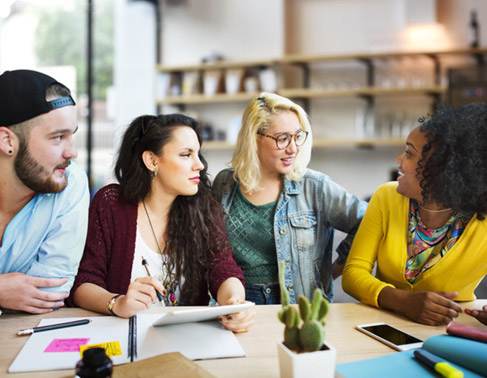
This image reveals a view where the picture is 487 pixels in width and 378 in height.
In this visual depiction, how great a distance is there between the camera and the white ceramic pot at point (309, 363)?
0.84 metres

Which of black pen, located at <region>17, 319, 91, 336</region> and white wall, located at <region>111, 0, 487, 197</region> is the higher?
white wall, located at <region>111, 0, 487, 197</region>

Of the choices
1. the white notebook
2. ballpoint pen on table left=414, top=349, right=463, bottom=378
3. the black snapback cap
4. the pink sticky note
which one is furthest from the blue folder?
the black snapback cap

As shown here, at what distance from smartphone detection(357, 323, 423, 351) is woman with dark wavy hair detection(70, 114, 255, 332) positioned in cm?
43

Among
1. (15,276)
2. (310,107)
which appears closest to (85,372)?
(15,276)

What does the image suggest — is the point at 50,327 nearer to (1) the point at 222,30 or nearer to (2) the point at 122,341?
(2) the point at 122,341

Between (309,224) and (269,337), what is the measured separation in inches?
33.5

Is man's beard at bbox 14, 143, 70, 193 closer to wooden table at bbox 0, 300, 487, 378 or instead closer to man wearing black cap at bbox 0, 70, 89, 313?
man wearing black cap at bbox 0, 70, 89, 313

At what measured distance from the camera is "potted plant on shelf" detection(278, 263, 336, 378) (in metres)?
0.85

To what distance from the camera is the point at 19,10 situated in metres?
4.76

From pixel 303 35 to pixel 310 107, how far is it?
0.80 m

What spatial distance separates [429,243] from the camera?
60.4 inches

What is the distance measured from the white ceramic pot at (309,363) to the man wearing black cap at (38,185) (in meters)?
0.79

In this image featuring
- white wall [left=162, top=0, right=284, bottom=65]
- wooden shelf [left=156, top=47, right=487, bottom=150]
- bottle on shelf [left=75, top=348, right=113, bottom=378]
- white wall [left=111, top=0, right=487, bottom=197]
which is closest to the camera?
bottle on shelf [left=75, top=348, right=113, bottom=378]

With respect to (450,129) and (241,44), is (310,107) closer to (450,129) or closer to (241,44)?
(241,44)
